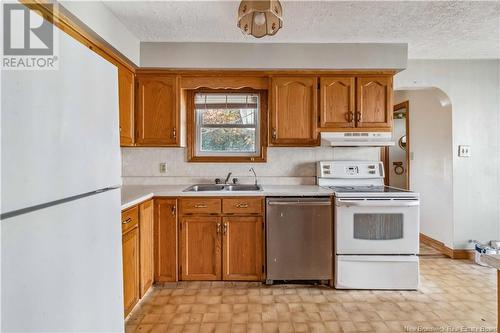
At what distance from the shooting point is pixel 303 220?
8.30 ft

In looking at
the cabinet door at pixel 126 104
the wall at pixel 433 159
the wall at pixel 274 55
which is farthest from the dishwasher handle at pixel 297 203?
the wall at pixel 433 159

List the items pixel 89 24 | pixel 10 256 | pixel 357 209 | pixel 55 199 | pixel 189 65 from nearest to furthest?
1. pixel 10 256
2. pixel 55 199
3. pixel 89 24
4. pixel 357 209
5. pixel 189 65

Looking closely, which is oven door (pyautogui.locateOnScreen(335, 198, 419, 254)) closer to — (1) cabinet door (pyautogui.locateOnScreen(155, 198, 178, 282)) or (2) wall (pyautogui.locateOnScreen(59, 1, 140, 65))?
(1) cabinet door (pyautogui.locateOnScreen(155, 198, 178, 282))

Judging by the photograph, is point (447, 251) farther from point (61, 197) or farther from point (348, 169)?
point (61, 197)

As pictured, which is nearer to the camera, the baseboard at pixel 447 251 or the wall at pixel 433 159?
the baseboard at pixel 447 251

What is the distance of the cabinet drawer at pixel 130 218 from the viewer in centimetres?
192

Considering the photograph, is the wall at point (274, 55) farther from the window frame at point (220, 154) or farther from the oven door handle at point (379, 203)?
the oven door handle at point (379, 203)

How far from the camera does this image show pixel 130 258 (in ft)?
6.64

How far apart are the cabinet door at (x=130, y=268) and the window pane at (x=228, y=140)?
131cm

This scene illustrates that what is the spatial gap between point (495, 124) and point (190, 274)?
12.2 ft

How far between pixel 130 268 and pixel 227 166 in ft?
4.73

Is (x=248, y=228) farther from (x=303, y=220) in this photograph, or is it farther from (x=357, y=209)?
(x=357, y=209)

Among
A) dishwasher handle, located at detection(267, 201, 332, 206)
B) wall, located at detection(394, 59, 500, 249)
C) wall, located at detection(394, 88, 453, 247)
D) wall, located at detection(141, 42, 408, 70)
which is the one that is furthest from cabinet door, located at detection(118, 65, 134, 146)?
wall, located at detection(394, 88, 453, 247)

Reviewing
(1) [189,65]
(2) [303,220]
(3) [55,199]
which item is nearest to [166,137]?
(1) [189,65]
